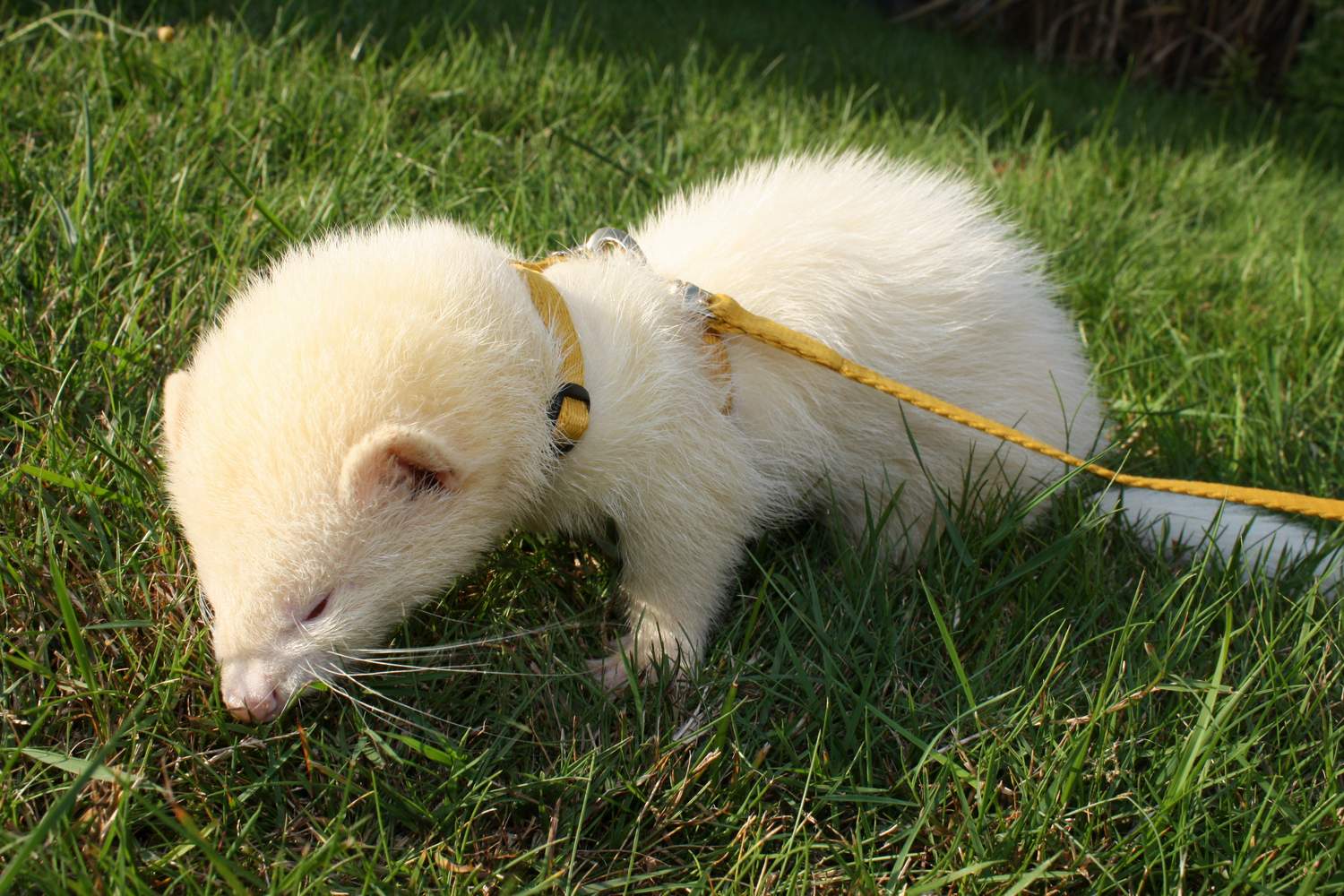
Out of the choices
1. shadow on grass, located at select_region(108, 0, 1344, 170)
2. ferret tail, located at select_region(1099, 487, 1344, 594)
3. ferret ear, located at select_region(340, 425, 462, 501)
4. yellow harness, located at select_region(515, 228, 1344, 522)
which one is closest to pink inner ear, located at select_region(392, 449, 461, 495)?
ferret ear, located at select_region(340, 425, 462, 501)

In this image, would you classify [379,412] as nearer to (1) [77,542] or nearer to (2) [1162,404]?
(1) [77,542]

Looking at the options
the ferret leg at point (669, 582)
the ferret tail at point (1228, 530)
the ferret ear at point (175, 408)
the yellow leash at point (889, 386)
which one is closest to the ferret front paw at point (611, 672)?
the ferret leg at point (669, 582)

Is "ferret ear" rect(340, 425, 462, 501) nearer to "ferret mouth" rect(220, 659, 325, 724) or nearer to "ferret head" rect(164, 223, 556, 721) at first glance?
"ferret head" rect(164, 223, 556, 721)

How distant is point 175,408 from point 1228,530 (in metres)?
2.59

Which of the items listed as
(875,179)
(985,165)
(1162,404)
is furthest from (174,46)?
(1162,404)

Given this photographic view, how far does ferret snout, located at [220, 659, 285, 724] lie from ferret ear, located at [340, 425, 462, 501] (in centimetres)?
37

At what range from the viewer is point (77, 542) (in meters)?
2.15

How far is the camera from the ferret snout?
6.07 ft

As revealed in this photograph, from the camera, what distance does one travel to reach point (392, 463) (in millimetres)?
1846

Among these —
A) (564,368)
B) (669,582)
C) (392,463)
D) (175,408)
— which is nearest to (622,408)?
(564,368)

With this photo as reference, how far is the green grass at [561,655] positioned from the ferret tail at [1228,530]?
0.10 m

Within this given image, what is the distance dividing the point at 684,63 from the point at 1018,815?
4159 millimetres

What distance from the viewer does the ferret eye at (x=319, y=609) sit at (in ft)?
6.25

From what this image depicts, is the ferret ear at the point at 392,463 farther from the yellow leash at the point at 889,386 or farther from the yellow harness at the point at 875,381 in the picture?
the yellow leash at the point at 889,386
